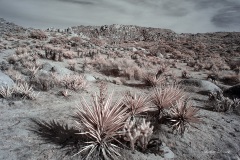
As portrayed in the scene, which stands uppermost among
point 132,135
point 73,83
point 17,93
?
point 132,135

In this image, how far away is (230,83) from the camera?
12664 mm

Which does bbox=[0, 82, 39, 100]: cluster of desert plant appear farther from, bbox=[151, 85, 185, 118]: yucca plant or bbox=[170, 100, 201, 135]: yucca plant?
bbox=[170, 100, 201, 135]: yucca plant

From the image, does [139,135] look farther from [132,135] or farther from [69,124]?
[69,124]

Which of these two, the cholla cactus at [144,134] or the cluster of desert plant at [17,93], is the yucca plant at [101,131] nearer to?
the cholla cactus at [144,134]

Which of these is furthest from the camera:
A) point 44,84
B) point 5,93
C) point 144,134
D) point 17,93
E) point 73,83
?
point 73,83

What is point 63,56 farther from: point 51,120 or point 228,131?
point 228,131

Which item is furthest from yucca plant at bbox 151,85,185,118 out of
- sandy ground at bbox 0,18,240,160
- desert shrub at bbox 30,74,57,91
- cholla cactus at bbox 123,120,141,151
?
desert shrub at bbox 30,74,57,91

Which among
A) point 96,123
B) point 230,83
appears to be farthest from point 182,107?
point 230,83

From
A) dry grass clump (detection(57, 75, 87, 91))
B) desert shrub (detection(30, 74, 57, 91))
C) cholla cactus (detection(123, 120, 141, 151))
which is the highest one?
cholla cactus (detection(123, 120, 141, 151))

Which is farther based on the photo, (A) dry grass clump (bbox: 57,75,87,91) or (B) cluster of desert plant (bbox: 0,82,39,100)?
(A) dry grass clump (bbox: 57,75,87,91)

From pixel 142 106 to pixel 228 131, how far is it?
7.10 feet

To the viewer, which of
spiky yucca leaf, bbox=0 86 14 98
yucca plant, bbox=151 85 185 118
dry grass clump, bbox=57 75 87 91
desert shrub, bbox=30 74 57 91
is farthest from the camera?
dry grass clump, bbox=57 75 87 91

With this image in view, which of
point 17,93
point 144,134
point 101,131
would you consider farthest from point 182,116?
point 17,93

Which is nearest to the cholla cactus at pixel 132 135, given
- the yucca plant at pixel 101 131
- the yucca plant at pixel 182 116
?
the yucca plant at pixel 101 131
